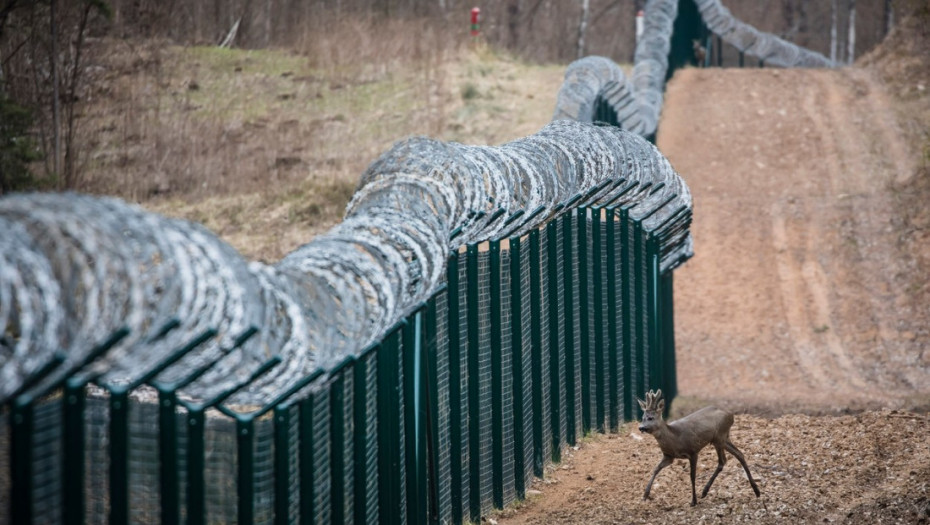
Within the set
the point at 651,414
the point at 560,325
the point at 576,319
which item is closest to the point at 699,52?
the point at 576,319

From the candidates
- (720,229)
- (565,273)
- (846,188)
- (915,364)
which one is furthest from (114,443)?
(846,188)

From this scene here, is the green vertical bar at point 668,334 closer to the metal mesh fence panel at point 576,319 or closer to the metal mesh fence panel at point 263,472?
the metal mesh fence panel at point 576,319

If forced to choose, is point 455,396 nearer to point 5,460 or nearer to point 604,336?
point 604,336

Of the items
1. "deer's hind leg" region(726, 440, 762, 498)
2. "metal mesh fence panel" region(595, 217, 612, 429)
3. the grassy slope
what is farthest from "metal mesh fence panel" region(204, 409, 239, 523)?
the grassy slope

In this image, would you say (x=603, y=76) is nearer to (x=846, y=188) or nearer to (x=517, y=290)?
(x=846, y=188)

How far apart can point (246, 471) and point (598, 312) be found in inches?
221

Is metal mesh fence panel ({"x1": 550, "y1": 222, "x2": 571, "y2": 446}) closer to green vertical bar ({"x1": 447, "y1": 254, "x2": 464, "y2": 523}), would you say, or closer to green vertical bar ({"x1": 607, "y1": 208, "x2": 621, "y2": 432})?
green vertical bar ({"x1": 607, "y1": 208, "x2": 621, "y2": 432})

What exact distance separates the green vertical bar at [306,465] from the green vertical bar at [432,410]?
64.4 inches

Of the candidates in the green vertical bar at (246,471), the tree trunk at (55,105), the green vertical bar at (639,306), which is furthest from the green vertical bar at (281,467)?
the tree trunk at (55,105)

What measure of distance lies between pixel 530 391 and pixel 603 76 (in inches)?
423

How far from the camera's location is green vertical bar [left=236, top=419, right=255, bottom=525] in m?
4.96

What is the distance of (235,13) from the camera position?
1454 inches

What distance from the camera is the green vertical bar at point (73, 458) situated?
4129 millimetres

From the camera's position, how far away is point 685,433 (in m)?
8.16
